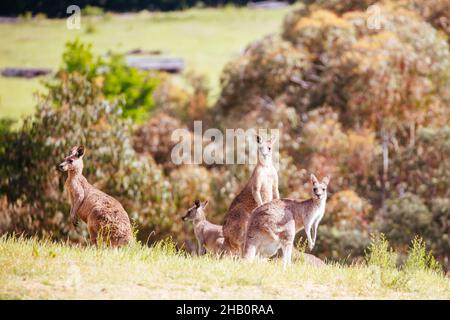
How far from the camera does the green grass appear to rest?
11.8 m

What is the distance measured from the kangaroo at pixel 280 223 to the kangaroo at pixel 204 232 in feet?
8.38

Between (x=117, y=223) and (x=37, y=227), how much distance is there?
798 inches

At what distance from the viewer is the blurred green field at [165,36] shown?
69.4 metres

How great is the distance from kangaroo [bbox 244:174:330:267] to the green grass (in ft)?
1.01

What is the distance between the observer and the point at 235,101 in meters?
53.9

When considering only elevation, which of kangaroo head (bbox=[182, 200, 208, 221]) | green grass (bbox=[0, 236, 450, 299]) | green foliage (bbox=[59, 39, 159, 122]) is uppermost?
green grass (bbox=[0, 236, 450, 299])

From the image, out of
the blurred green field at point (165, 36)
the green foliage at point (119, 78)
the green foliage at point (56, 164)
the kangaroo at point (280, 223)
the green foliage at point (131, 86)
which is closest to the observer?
the kangaroo at point (280, 223)

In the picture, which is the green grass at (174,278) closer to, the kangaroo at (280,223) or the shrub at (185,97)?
the kangaroo at (280,223)

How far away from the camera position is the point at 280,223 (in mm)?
13531

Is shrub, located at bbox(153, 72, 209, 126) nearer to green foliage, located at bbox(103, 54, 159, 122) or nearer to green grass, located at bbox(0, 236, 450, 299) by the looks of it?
green foliage, located at bbox(103, 54, 159, 122)

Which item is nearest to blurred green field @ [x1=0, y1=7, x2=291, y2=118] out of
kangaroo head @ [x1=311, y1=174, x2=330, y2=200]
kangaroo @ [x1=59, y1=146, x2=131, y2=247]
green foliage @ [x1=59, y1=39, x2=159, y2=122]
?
green foliage @ [x1=59, y1=39, x2=159, y2=122]

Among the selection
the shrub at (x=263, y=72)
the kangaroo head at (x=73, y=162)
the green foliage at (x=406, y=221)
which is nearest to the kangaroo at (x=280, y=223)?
the kangaroo head at (x=73, y=162)
